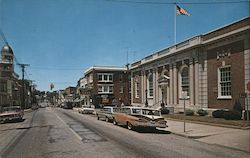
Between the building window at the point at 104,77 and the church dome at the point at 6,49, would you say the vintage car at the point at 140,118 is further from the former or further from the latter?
the building window at the point at 104,77

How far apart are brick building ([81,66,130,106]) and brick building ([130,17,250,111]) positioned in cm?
2865

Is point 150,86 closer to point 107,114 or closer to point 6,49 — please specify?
point 107,114

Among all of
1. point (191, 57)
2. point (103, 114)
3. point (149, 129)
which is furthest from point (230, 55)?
point (103, 114)

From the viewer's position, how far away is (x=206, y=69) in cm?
2827

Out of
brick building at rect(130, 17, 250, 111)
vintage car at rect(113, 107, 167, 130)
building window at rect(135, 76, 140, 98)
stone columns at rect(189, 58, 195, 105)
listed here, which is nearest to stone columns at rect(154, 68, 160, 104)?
brick building at rect(130, 17, 250, 111)

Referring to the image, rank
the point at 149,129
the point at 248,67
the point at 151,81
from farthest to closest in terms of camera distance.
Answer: the point at 151,81
the point at 248,67
the point at 149,129

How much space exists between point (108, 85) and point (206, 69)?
145ft

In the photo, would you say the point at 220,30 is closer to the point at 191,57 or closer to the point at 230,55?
the point at 230,55

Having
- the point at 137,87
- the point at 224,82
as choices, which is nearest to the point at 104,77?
the point at 137,87

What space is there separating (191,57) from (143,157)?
23464mm

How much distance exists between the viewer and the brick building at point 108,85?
69.6 m

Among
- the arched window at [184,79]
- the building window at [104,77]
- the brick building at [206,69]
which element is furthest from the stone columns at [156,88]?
the building window at [104,77]

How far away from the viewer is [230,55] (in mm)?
24719

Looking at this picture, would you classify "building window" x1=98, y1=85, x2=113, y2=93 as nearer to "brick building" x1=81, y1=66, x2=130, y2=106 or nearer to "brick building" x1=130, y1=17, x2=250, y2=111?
"brick building" x1=81, y1=66, x2=130, y2=106
